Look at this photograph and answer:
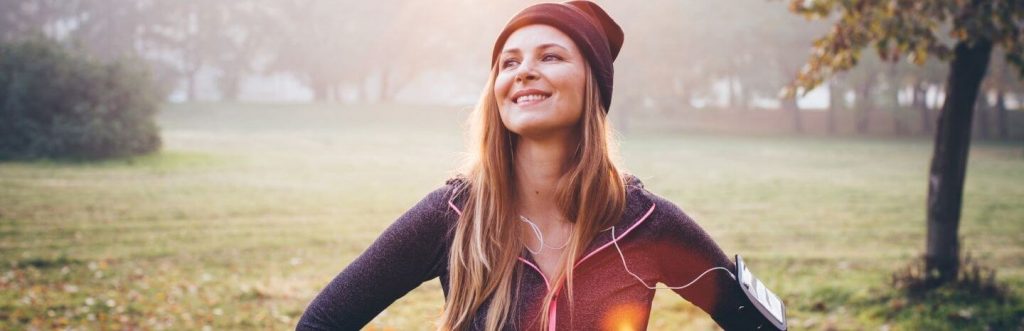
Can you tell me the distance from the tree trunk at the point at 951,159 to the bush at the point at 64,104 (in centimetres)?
1820

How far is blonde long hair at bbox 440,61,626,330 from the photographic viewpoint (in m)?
2.02

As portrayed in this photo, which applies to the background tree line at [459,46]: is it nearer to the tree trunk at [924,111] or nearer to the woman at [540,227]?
the tree trunk at [924,111]

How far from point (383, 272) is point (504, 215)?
34 centimetres

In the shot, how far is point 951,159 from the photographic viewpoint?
686 cm

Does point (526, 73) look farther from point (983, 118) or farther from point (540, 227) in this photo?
point (983, 118)

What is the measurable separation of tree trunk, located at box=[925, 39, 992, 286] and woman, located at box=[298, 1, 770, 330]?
564 centimetres

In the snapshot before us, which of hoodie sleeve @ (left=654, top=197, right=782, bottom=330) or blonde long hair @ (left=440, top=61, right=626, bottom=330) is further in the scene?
hoodie sleeve @ (left=654, top=197, right=782, bottom=330)

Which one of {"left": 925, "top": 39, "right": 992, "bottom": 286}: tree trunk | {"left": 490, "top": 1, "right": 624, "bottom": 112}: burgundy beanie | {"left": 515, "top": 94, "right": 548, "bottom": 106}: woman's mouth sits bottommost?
{"left": 925, "top": 39, "right": 992, "bottom": 286}: tree trunk

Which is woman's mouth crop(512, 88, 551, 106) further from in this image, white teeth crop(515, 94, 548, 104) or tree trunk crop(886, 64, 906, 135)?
tree trunk crop(886, 64, 906, 135)

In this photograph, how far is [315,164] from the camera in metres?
22.0

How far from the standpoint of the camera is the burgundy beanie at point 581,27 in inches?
81.4

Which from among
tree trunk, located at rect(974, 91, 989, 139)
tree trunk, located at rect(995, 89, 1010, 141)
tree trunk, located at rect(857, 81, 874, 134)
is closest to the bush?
tree trunk, located at rect(857, 81, 874, 134)

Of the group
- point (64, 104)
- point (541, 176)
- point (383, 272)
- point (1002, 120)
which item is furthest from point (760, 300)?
point (1002, 120)

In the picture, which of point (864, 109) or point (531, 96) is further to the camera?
point (864, 109)
